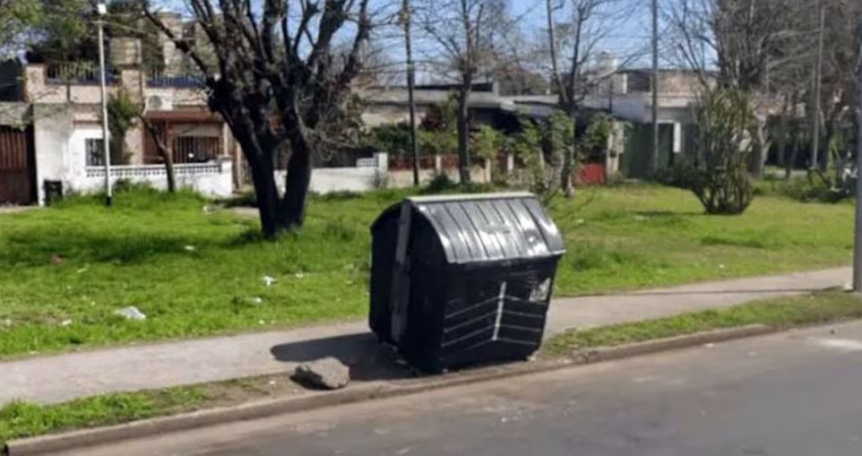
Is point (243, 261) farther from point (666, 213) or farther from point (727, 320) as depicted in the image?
point (666, 213)

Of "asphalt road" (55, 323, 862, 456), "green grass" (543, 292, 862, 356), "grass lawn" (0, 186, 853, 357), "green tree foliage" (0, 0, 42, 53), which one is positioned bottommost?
"asphalt road" (55, 323, 862, 456)

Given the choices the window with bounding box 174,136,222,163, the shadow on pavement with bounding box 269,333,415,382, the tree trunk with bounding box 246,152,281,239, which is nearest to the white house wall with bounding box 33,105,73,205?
the window with bounding box 174,136,222,163

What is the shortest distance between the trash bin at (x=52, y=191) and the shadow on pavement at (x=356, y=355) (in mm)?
20094

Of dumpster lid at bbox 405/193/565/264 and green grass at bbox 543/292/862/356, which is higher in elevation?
dumpster lid at bbox 405/193/565/264

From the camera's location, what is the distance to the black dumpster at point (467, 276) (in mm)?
8242

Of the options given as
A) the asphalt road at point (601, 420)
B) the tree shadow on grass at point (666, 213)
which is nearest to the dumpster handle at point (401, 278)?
the asphalt road at point (601, 420)

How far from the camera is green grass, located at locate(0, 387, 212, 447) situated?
6711mm

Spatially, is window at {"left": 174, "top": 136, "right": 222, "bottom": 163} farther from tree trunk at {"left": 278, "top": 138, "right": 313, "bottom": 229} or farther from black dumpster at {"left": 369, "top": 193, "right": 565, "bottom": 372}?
black dumpster at {"left": 369, "top": 193, "right": 565, "bottom": 372}

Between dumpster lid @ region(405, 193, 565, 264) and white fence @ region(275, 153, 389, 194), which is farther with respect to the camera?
white fence @ region(275, 153, 389, 194)

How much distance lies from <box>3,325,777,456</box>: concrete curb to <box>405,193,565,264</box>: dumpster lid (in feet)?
3.25

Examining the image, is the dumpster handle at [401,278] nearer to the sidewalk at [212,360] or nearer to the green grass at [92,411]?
the sidewalk at [212,360]

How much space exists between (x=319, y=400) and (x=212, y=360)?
1378 millimetres

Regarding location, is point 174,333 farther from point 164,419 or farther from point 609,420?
point 609,420

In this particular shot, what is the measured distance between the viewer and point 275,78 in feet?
53.9
